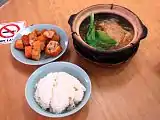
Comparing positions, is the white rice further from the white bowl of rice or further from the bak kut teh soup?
the bak kut teh soup

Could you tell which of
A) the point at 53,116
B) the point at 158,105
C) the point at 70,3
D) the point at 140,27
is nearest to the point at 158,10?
the point at 140,27

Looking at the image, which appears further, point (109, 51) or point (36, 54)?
point (36, 54)

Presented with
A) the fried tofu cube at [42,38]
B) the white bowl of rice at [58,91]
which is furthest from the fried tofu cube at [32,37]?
the white bowl of rice at [58,91]

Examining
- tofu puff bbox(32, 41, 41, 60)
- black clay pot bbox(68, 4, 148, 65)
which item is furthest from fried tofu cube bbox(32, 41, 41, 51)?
black clay pot bbox(68, 4, 148, 65)

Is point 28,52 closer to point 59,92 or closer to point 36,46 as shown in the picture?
point 36,46

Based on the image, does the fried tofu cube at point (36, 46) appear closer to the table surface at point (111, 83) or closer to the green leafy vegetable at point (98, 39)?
the table surface at point (111, 83)

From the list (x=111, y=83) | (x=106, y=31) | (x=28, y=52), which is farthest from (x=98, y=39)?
(x=28, y=52)
